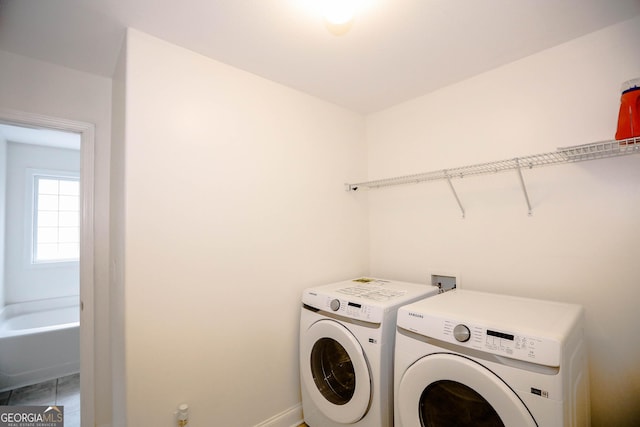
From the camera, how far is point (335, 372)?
1.68 metres

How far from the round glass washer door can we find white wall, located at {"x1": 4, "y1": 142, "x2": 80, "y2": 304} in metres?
3.80

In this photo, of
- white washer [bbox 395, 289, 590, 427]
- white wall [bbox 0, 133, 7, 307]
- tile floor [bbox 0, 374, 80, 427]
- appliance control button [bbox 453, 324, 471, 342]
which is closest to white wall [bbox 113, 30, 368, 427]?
white washer [bbox 395, 289, 590, 427]

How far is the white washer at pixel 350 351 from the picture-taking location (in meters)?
1.37

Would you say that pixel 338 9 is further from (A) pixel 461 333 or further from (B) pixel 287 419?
(B) pixel 287 419

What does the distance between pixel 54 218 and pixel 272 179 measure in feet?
12.5

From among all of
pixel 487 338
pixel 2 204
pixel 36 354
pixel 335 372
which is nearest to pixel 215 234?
pixel 335 372

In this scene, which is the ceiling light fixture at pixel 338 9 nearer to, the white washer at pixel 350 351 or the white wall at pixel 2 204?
the white washer at pixel 350 351

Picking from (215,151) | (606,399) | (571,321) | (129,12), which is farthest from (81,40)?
(606,399)

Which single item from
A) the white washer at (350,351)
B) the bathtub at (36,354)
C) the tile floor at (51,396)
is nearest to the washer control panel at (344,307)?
the white washer at (350,351)

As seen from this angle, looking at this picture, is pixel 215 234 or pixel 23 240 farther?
pixel 23 240

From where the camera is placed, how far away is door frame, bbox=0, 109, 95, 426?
1.71 metres

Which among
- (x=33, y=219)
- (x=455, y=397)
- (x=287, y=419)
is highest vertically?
(x=33, y=219)

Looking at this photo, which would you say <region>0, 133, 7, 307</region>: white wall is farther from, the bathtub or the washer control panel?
the washer control panel

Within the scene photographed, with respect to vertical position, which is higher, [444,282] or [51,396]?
[444,282]
